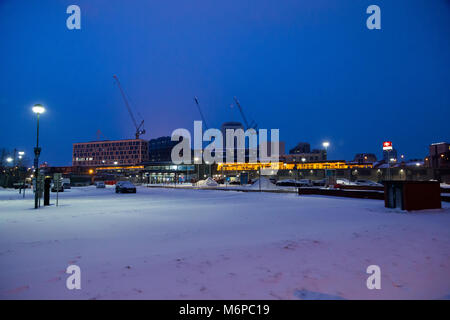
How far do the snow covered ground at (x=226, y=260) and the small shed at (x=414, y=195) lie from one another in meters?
3.65

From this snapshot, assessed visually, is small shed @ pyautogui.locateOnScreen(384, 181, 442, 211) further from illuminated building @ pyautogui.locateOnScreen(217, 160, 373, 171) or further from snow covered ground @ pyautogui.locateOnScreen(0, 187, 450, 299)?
illuminated building @ pyautogui.locateOnScreen(217, 160, 373, 171)

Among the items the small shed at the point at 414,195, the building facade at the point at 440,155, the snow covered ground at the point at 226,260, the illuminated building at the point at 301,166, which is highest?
the building facade at the point at 440,155

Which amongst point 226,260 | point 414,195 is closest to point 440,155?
point 414,195

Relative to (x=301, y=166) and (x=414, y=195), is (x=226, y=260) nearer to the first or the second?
(x=414, y=195)

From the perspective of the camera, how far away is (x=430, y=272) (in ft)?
16.2

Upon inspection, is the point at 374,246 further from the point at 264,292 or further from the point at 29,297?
the point at 29,297

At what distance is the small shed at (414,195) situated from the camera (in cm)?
1335

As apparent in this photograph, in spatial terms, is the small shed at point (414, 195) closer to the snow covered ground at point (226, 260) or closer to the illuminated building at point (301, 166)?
the snow covered ground at point (226, 260)

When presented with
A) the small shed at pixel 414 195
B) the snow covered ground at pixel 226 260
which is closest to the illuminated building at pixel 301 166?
the small shed at pixel 414 195

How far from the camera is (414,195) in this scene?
1342cm

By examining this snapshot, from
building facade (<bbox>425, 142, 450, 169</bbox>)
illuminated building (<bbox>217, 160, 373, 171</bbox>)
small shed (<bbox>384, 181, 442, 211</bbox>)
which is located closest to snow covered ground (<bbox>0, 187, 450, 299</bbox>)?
small shed (<bbox>384, 181, 442, 211</bbox>)
